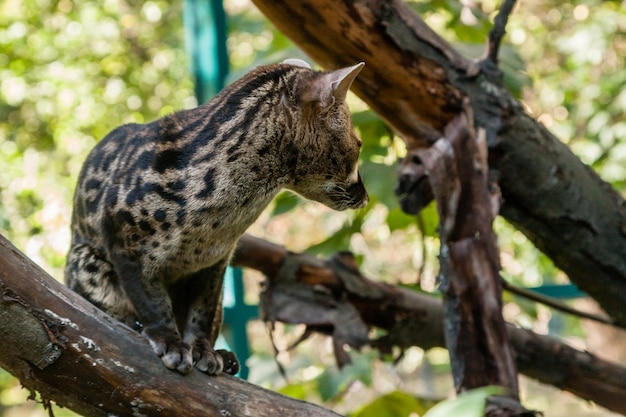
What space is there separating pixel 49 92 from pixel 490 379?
16.3 ft

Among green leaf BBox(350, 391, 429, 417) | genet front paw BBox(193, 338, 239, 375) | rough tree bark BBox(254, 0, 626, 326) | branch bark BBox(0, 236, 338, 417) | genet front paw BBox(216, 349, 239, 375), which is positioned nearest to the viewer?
branch bark BBox(0, 236, 338, 417)

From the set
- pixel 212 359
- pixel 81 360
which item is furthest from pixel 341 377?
pixel 81 360

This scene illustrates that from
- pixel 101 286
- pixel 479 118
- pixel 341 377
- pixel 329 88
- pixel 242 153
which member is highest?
pixel 329 88

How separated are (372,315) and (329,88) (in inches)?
47.1

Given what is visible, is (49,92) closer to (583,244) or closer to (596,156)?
(596,156)

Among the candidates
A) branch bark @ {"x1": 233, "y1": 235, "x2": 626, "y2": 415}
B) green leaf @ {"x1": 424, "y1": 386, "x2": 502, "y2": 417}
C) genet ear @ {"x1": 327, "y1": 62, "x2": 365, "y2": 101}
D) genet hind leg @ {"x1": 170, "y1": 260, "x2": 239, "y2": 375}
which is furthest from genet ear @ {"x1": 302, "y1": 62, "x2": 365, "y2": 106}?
green leaf @ {"x1": 424, "y1": 386, "x2": 502, "y2": 417}

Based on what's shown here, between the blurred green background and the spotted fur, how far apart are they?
2.47 meters

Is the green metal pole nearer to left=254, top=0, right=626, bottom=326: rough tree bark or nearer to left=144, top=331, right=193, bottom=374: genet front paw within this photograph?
left=254, top=0, right=626, bottom=326: rough tree bark

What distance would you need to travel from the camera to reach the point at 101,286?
2.29 meters

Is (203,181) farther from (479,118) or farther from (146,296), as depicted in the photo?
(479,118)

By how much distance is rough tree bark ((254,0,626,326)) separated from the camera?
257 cm

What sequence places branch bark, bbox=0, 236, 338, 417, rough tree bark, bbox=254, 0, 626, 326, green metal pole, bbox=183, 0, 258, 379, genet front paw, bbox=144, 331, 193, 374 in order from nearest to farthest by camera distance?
branch bark, bbox=0, 236, 338, 417, genet front paw, bbox=144, 331, 193, 374, rough tree bark, bbox=254, 0, 626, 326, green metal pole, bbox=183, 0, 258, 379

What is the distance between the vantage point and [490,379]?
257 centimetres

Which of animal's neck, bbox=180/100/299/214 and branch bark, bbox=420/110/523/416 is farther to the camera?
branch bark, bbox=420/110/523/416
